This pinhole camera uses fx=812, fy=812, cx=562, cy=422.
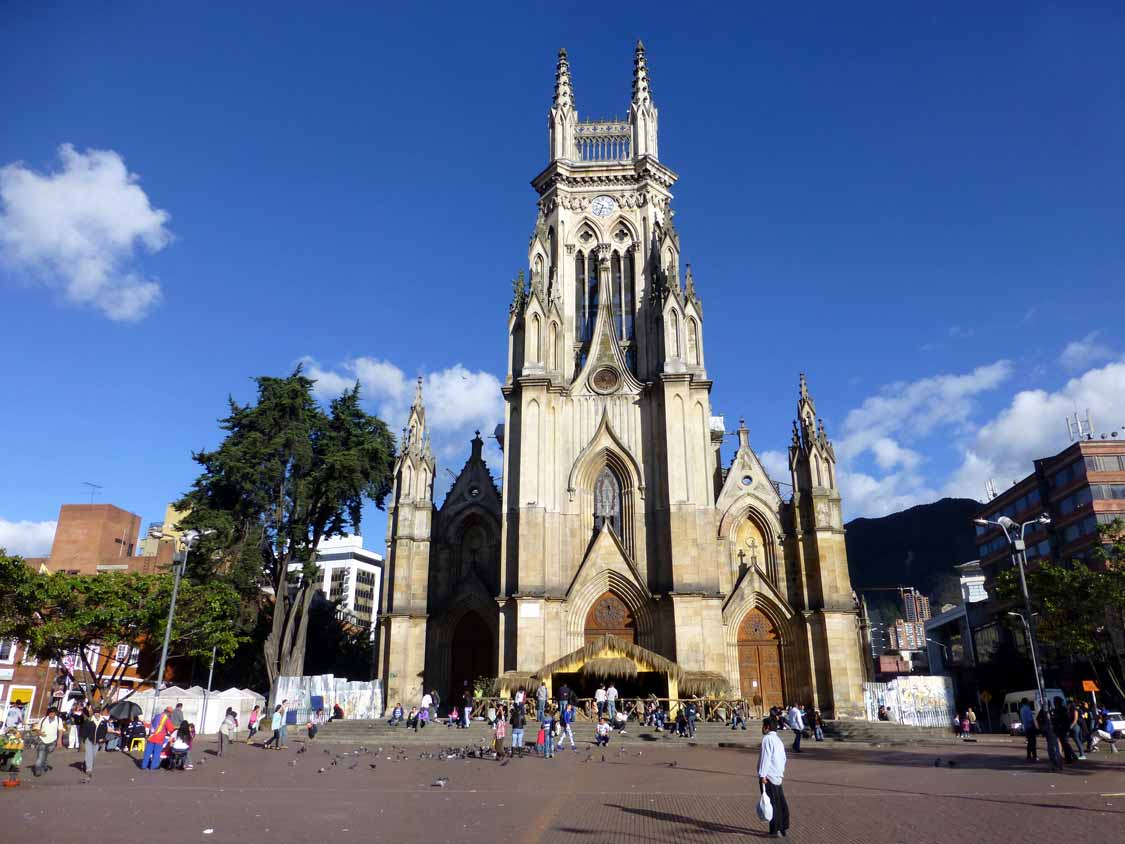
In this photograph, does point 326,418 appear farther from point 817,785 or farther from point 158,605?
point 817,785

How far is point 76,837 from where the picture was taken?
32.3ft

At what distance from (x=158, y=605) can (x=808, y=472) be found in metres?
29.7

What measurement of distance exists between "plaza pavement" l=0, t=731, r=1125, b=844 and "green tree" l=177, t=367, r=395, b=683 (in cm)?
1811

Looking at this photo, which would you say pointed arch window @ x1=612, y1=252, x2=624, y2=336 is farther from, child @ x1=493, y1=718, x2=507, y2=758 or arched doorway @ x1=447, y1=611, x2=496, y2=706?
child @ x1=493, y1=718, x2=507, y2=758

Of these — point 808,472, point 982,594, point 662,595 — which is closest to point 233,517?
point 662,595

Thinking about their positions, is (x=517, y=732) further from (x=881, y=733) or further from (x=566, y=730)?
(x=881, y=733)

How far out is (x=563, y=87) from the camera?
165 feet

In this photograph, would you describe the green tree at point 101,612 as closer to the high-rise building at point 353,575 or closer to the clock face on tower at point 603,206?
the clock face on tower at point 603,206

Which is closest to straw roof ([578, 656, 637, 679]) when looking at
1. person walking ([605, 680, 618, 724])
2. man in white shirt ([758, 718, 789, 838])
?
person walking ([605, 680, 618, 724])

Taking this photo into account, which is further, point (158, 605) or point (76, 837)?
point (158, 605)

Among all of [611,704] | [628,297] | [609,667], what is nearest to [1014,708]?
[609,667]

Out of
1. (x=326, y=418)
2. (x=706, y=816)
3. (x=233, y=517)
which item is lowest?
(x=706, y=816)

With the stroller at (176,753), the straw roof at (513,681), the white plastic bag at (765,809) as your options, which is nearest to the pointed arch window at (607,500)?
the straw roof at (513,681)

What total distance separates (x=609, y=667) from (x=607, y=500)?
944 centimetres
